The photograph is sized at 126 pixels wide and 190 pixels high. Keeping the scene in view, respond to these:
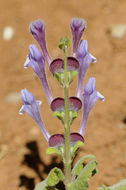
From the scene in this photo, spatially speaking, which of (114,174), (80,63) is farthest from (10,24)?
(80,63)

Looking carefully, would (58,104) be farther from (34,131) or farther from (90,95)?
(34,131)

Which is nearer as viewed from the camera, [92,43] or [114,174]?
[114,174]

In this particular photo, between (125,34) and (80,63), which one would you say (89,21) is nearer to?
(125,34)

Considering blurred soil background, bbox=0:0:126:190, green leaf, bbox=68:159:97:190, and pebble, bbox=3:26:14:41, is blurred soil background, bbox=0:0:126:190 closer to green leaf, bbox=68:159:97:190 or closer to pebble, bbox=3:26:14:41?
pebble, bbox=3:26:14:41

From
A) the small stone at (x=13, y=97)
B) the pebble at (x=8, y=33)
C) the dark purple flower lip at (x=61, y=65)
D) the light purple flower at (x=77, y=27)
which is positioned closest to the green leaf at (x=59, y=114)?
the dark purple flower lip at (x=61, y=65)

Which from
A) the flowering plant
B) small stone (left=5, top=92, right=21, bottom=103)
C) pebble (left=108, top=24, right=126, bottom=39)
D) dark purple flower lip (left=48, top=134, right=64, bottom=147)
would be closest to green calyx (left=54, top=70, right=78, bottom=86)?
the flowering plant

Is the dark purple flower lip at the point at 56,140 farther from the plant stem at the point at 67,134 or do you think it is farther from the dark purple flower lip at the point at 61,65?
the dark purple flower lip at the point at 61,65

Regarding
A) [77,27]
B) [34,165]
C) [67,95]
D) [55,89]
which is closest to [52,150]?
[67,95]
